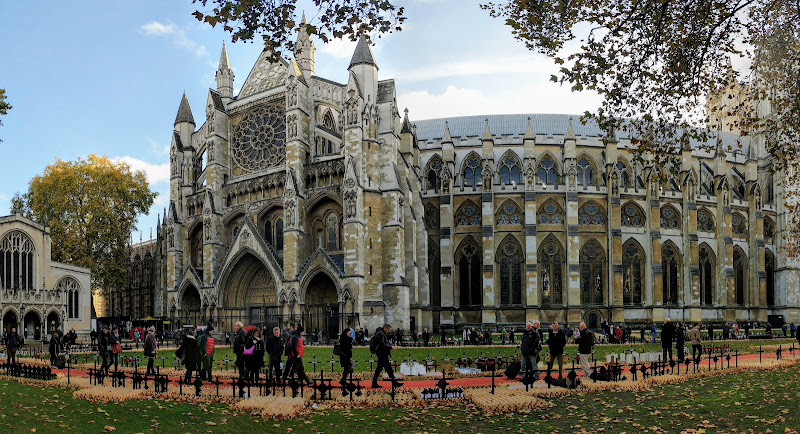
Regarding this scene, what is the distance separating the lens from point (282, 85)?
46406mm

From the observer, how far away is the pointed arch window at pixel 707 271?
54000mm

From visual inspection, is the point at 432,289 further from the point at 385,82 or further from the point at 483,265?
the point at 385,82

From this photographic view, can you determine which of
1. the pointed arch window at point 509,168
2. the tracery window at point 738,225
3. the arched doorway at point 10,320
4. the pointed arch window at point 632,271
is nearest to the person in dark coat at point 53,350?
the arched doorway at point 10,320

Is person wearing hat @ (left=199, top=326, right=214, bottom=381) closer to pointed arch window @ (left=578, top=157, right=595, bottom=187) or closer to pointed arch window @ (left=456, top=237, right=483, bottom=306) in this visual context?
pointed arch window @ (left=456, top=237, right=483, bottom=306)

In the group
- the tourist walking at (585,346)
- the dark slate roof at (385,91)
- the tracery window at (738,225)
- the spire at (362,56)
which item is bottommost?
the tourist walking at (585,346)

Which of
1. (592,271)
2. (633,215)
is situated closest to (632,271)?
(592,271)

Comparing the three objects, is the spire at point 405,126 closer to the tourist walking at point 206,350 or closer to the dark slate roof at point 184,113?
the dark slate roof at point 184,113

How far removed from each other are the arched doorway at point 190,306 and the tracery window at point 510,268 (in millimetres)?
21779

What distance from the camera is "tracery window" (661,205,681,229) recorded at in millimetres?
53406

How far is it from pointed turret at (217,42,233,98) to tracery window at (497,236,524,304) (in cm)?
2315

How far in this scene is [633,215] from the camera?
173 ft

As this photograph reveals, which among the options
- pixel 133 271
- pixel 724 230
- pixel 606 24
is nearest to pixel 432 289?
pixel 724 230

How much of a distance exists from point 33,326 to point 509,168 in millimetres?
35400

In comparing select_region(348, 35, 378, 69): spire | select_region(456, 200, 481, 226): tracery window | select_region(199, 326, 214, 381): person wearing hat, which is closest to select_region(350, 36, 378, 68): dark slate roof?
select_region(348, 35, 378, 69): spire
